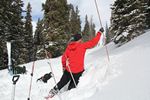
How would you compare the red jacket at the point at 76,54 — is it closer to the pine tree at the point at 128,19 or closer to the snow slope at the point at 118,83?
the snow slope at the point at 118,83

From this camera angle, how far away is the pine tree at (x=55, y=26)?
40431mm

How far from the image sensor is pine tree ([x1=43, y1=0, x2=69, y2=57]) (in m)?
40.4

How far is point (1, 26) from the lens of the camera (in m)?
30.5

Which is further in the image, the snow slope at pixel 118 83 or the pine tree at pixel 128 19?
the pine tree at pixel 128 19

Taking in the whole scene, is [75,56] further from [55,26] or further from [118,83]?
[55,26]

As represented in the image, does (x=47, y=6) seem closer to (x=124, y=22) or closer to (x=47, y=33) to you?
(x=47, y=33)

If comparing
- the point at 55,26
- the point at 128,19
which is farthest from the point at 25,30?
the point at 128,19

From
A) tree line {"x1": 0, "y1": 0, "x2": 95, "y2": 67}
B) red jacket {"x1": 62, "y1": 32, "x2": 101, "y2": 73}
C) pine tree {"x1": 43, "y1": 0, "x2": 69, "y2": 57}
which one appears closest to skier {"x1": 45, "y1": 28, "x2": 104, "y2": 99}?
red jacket {"x1": 62, "y1": 32, "x2": 101, "y2": 73}

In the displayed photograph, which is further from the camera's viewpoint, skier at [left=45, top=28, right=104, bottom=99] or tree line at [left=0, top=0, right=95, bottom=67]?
tree line at [left=0, top=0, right=95, bottom=67]

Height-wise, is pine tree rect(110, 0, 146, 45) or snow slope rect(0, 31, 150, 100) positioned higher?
pine tree rect(110, 0, 146, 45)

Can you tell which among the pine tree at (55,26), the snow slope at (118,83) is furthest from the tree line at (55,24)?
the snow slope at (118,83)

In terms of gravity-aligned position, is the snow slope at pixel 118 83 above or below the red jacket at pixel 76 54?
below

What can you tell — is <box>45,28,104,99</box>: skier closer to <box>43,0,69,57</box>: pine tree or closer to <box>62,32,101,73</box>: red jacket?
<box>62,32,101,73</box>: red jacket

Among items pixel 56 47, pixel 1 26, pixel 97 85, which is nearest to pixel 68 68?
pixel 97 85
